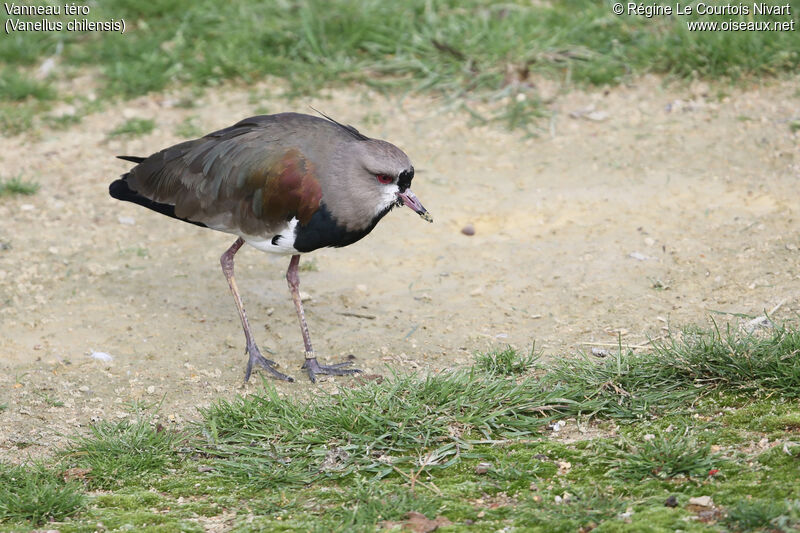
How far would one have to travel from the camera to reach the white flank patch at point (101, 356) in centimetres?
548

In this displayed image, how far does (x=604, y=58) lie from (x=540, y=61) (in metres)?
0.55

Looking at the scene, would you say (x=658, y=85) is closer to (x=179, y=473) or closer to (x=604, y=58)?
(x=604, y=58)

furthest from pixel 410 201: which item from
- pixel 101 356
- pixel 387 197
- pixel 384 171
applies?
pixel 101 356

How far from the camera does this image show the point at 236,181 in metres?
5.43

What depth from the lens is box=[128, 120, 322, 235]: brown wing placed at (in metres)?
5.26

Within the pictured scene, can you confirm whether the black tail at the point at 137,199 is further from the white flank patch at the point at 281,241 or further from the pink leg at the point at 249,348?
the white flank patch at the point at 281,241

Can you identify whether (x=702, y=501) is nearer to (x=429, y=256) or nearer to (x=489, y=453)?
(x=489, y=453)

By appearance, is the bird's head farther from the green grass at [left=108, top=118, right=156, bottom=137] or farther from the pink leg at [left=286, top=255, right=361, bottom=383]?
the green grass at [left=108, top=118, right=156, bottom=137]

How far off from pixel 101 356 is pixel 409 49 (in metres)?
4.41

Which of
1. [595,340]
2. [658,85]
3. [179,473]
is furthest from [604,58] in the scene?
[179,473]

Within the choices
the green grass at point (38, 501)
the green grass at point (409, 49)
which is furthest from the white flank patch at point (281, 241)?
the green grass at point (409, 49)

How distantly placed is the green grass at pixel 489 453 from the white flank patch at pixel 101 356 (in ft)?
2.29

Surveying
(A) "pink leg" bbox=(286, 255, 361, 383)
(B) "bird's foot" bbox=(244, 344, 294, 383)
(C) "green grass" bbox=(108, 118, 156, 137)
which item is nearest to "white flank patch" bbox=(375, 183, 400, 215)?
(A) "pink leg" bbox=(286, 255, 361, 383)

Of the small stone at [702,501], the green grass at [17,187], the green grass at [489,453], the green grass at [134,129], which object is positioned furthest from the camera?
the green grass at [134,129]
